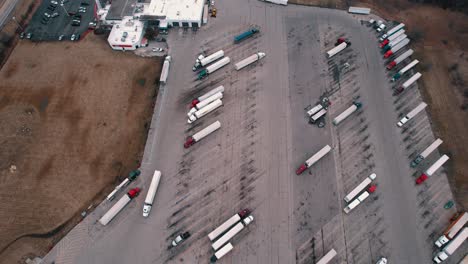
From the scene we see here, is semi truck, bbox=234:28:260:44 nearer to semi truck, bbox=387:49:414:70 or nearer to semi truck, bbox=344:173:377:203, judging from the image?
semi truck, bbox=387:49:414:70

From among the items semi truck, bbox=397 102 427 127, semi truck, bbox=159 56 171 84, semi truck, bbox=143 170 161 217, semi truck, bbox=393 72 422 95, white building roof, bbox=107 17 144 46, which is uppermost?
semi truck, bbox=393 72 422 95

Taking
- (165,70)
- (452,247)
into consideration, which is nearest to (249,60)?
(165,70)

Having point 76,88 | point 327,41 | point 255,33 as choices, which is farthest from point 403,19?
point 76,88

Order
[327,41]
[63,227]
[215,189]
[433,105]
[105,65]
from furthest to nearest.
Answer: [327,41] < [105,65] < [433,105] < [215,189] < [63,227]

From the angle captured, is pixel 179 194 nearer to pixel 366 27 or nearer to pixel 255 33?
pixel 255 33

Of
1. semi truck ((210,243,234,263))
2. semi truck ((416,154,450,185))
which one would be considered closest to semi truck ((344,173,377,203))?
semi truck ((416,154,450,185))
